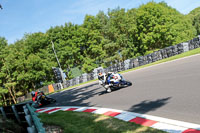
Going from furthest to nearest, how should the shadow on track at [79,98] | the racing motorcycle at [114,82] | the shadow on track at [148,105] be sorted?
the racing motorcycle at [114,82]
the shadow on track at [79,98]
the shadow on track at [148,105]

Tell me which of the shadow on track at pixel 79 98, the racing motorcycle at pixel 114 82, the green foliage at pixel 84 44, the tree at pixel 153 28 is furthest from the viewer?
the tree at pixel 153 28

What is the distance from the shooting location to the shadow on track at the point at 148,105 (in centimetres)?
638

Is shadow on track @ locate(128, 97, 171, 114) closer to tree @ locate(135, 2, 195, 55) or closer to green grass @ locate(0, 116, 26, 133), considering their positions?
green grass @ locate(0, 116, 26, 133)

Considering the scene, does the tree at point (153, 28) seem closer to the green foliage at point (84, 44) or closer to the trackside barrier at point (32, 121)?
the green foliage at point (84, 44)

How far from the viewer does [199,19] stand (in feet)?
311

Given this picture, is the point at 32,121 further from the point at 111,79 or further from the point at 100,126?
the point at 111,79

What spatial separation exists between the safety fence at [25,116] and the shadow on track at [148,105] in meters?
3.08

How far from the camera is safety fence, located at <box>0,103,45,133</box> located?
4.99 metres

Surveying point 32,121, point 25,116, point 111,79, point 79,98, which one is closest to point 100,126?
point 32,121

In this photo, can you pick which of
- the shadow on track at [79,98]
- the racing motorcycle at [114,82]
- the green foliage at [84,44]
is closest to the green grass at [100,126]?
the shadow on track at [79,98]

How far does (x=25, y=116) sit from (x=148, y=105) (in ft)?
12.9

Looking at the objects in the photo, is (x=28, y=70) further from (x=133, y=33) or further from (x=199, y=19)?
(x=199, y=19)

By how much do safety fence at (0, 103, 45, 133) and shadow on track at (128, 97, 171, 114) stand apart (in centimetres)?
308

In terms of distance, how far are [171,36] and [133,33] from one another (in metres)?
9.27
